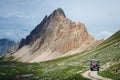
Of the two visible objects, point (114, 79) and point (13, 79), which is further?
point (13, 79)

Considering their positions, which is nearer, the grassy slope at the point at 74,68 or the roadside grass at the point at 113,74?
the roadside grass at the point at 113,74

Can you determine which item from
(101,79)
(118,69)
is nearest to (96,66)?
(118,69)

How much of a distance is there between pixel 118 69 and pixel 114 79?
1106 cm

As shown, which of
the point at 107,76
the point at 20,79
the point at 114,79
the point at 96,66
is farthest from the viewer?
the point at 20,79

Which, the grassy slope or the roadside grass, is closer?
the roadside grass

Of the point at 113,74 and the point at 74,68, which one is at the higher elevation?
the point at 74,68

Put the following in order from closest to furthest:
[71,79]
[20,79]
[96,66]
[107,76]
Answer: [107,76]
[71,79]
[96,66]
[20,79]

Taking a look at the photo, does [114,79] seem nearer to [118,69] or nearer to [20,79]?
[118,69]

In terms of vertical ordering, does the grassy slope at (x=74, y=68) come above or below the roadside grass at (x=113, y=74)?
above

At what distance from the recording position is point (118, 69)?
206 feet

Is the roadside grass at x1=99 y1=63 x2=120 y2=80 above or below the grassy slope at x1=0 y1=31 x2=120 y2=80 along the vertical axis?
below

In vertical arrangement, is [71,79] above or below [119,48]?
below

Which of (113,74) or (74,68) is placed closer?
(113,74)

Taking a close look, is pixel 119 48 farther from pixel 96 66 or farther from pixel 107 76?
pixel 107 76
